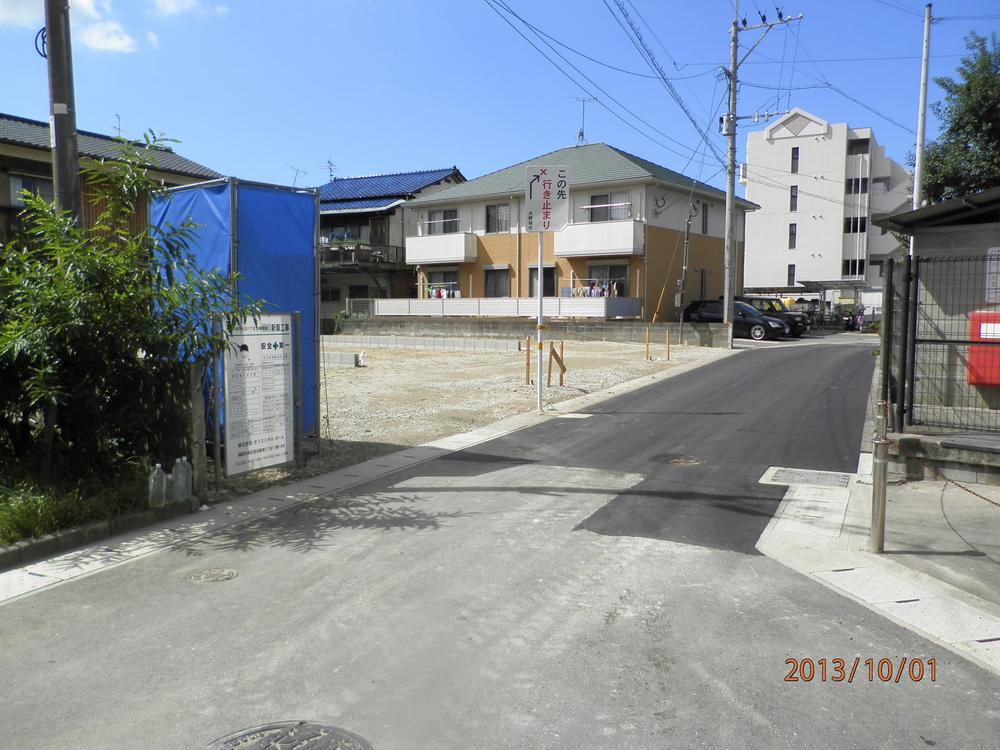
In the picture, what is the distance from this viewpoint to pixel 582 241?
34.0m

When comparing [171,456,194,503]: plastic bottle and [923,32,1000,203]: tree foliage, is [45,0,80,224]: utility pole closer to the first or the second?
[171,456,194,503]: plastic bottle

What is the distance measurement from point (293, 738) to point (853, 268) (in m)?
57.0

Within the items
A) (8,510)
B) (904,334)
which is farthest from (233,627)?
(904,334)

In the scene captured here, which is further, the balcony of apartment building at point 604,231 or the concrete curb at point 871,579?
the balcony of apartment building at point 604,231

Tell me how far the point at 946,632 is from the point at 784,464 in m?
4.58

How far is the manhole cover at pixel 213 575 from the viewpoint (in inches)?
208

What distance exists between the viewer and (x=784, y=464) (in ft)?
29.1

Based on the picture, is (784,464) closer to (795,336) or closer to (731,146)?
(731,146)

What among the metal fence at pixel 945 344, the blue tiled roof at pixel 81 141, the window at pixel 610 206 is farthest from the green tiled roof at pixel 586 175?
the metal fence at pixel 945 344

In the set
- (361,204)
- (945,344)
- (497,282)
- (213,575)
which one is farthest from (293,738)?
(361,204)

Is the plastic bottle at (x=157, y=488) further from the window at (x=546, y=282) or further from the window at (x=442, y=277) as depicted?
the window at (x=442, y=277)

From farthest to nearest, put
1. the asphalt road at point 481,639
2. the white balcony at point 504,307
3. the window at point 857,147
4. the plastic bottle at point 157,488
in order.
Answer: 1. the window at point 857,147
2. the white balcony at point 504,307
3. the plastic bottle at point 157,488
4. the asphalt road at point 481,639

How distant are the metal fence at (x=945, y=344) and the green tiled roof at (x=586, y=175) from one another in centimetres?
2437

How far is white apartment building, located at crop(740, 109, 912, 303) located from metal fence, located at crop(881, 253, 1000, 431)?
1766 inches
